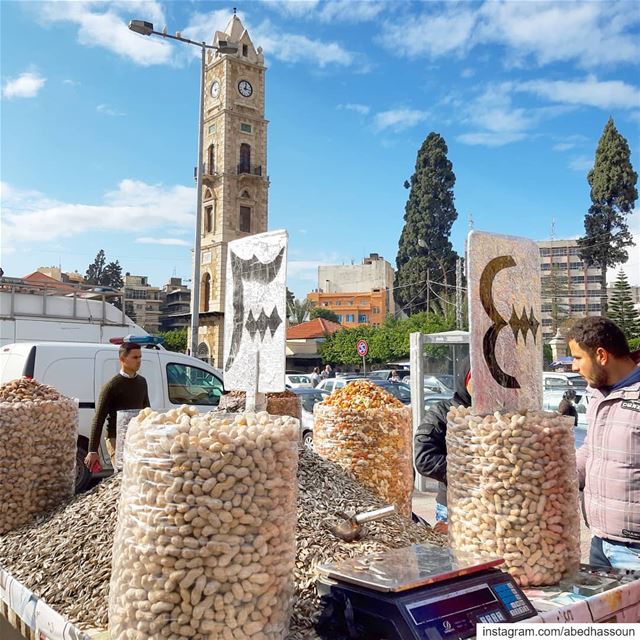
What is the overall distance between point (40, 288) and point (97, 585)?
10578mm

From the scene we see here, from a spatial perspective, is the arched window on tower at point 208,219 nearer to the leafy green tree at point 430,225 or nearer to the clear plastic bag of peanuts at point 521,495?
the leafy green tree at point 430,225

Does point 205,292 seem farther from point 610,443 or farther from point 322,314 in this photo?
point 610,443

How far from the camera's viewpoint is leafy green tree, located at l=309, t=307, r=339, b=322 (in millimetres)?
65250

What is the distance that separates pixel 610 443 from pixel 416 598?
4.17 feet

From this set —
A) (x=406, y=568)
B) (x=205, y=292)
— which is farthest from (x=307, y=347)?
(x=406, y=568)

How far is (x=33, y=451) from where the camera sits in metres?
2.55

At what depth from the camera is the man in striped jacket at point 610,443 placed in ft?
7.43

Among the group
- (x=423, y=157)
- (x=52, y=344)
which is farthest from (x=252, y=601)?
(x=423, y=157)

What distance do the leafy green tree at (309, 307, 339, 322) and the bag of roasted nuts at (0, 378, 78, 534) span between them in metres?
61.9

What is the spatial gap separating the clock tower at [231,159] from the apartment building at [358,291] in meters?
24.0

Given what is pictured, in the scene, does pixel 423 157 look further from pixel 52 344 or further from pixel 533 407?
pixel 533 407

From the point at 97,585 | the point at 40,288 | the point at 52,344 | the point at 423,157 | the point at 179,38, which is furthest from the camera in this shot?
the point at 423,157

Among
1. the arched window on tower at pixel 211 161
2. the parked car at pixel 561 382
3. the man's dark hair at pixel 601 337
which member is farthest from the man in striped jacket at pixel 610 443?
the arched window on tower at pixel 211 161

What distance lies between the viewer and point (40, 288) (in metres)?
11.3
